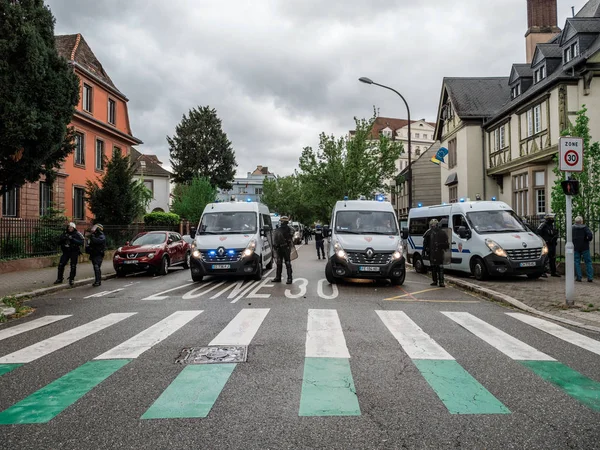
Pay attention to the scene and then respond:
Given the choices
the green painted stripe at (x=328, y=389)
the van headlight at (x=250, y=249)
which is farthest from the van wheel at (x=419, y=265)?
the green painted stripe at (x=328, y=389)

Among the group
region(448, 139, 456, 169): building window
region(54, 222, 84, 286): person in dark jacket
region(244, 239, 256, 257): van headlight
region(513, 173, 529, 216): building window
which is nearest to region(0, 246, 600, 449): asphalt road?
region(244, 239, 256, 257): van headlight

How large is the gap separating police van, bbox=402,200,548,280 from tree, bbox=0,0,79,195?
10.6 meters

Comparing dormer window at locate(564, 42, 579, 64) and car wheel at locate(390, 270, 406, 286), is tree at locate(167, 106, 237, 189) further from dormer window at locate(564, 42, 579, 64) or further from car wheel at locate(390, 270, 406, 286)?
car wheel at locate(390, 270, 406, 286)

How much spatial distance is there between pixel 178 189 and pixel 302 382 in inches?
2327

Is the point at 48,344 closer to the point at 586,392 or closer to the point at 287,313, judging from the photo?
the point at 287,313

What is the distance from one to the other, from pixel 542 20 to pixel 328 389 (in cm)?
3601

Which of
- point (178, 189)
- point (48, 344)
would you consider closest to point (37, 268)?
point (48, 344)

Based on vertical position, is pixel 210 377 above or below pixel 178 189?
below

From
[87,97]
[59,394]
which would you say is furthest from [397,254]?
[87,97]

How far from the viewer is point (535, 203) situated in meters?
24.6

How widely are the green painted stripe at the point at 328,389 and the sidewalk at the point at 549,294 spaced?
15.7ft

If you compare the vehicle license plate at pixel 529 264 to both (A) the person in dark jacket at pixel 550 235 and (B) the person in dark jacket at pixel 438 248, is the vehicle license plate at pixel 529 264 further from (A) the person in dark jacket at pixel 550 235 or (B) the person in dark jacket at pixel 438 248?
(B) the person in dark jacket at pixel 438 248

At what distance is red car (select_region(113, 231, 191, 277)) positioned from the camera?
54.7ft

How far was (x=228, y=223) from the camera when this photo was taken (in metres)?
15.3
